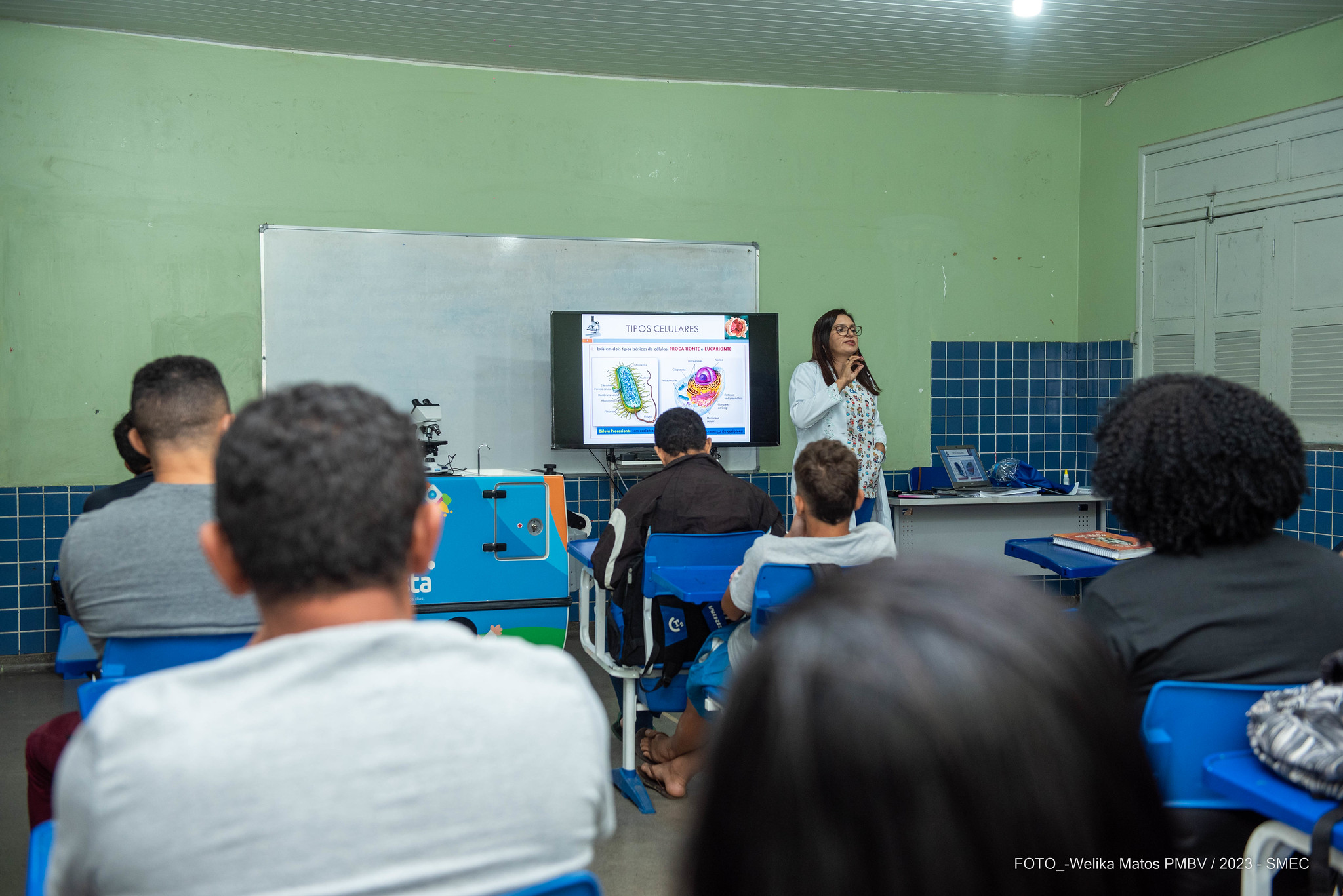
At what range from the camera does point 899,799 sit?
38 cm

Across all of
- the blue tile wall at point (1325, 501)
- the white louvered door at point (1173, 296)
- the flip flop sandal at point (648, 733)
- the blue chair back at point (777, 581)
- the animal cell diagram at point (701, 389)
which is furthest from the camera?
the white louvered door at point (1173, 296)

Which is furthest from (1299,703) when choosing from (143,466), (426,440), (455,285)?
(455,285)

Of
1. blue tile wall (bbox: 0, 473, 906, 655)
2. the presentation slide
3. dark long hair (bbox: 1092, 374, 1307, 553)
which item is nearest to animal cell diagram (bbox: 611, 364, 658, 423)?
the presentation slide

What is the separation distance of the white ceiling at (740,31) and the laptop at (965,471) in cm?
206

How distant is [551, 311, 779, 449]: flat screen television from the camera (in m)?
5.04

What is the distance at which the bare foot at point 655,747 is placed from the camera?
3.28 meters

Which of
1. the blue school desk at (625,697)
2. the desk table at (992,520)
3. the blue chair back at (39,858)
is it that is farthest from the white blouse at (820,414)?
the blue chair back at (39,858)

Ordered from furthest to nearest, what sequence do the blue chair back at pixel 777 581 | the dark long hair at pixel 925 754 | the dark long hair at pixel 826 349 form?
the dark long hair at pixel 826 349, the blue chair back at pixel 777 581, the dark long hair at pixel 925 754

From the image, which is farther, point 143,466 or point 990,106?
point 990,106

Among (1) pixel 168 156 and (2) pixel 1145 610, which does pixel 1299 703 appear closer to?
(2) pixel 1145 610

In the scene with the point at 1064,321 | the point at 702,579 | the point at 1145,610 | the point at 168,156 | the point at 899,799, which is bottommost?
the point at 702,579

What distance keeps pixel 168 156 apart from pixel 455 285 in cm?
143

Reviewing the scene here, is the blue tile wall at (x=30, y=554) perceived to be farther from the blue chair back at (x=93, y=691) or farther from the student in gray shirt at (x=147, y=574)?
the blue chair back at (x=93, y=691)

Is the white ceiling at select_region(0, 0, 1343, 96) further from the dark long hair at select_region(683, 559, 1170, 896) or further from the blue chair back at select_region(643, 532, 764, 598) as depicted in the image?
the dark long hair at select_region(683, 559, 1170, 896)
